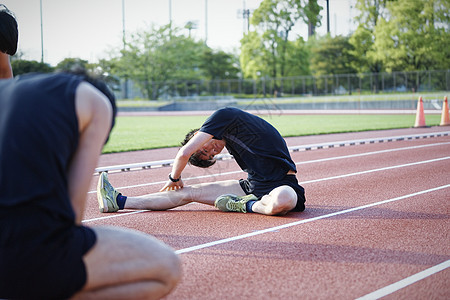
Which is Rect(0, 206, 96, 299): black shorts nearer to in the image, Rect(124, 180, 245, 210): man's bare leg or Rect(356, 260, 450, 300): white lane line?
Rect(356, 260, 450, 300): white lane line

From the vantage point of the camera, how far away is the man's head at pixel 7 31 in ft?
14.8

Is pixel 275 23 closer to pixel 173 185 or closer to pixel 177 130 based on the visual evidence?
pixel 177 130

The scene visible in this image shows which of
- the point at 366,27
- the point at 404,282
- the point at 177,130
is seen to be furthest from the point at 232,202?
the point at 366,27

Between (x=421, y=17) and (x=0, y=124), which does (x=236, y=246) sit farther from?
(x=421, y=17)

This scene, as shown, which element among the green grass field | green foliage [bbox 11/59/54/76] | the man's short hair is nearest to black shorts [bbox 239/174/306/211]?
the man's short hair

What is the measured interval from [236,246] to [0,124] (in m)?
3.13

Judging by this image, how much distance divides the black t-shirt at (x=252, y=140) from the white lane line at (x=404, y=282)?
7.09 ft

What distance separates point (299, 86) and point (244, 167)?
54315 mm

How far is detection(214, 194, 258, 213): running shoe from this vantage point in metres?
6.38

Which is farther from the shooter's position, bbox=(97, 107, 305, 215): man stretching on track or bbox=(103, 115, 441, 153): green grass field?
bbox=(103, 115, 441, 153): green grass field

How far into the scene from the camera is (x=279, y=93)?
196 feet

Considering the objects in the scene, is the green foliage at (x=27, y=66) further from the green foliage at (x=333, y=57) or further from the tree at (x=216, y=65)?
the green foliage at (x=333, y=57)

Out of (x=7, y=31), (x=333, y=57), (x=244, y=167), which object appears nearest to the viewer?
(x=7, y=31)

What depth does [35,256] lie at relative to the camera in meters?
2.18
